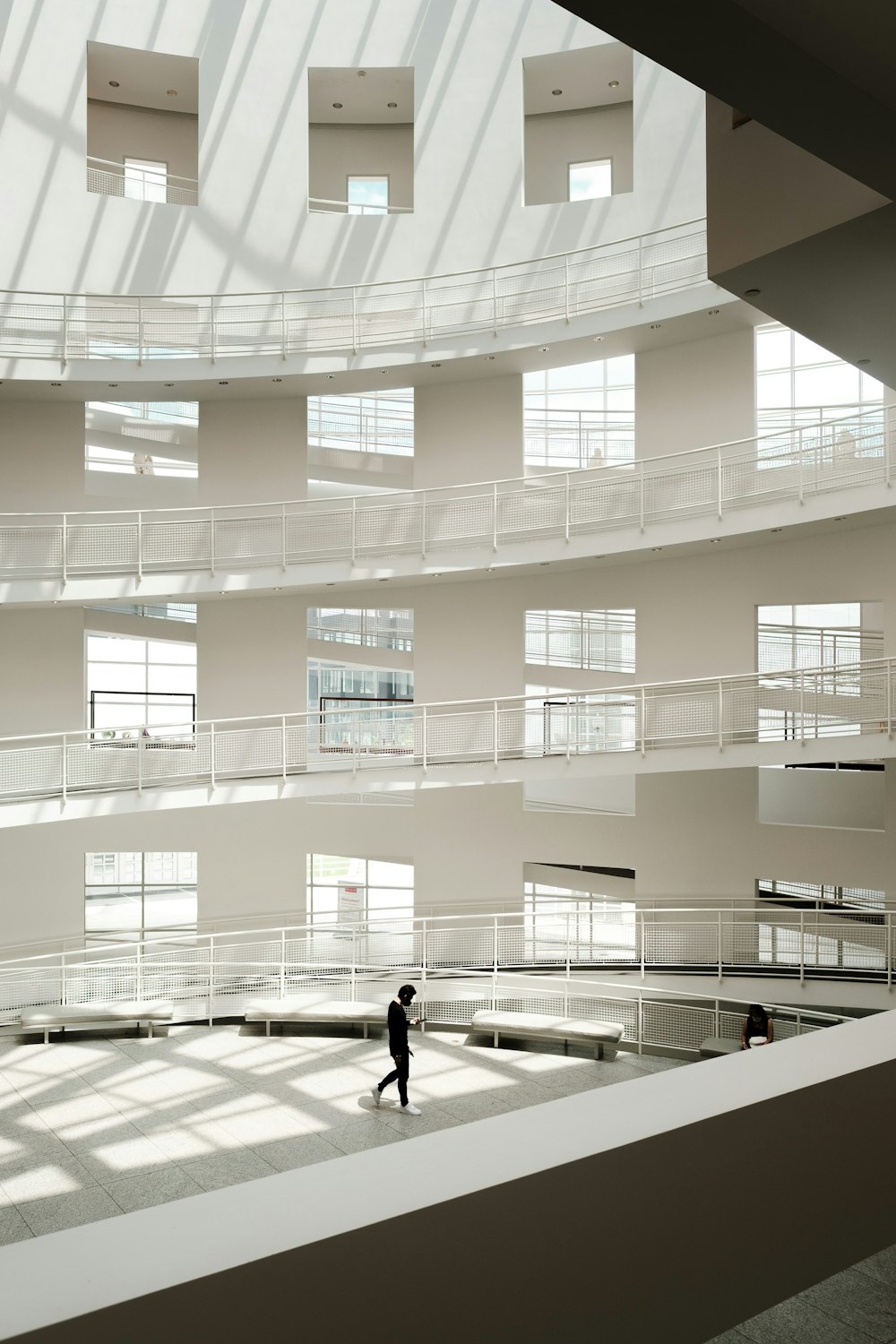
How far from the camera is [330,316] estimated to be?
18.6m

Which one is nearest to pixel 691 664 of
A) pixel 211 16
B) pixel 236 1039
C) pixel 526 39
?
pixel 236 1039

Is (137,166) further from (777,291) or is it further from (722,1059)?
(722,1059)

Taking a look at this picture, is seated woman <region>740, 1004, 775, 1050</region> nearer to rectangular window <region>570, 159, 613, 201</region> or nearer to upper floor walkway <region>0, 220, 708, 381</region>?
upper floor walkway <region>0, 220, 708, 381</region>

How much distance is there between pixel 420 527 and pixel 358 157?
7.65 m

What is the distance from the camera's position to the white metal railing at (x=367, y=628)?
83.2 ft

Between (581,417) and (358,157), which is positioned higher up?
(358,157)

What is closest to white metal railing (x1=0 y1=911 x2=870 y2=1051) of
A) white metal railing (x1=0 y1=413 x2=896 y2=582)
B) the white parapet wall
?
white metal railing (x1=0 y1=413 x2=896 y2=582)

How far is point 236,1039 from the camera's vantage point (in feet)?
43.1

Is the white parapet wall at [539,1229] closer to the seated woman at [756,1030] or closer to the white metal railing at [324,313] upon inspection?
the seated woman at [756,1030]

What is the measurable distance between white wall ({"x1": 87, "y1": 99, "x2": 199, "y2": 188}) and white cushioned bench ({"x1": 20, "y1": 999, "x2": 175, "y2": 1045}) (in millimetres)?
14804

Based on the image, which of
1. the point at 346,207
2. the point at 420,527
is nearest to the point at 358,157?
the point at 346,207

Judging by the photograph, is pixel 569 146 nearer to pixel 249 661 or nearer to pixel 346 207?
pixel 346 207

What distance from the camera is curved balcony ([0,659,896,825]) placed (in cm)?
1423

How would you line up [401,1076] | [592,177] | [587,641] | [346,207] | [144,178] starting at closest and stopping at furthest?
[401,1076], [592,177], [144,178], [346,207], [587,641]
